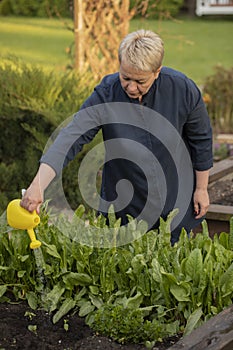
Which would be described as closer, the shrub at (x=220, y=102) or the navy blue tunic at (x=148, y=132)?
the navy blue tunic at (x=148, y=132)

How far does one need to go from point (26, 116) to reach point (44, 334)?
305 cm

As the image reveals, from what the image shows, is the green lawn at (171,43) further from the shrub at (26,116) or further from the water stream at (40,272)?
the water stream at (40,272)

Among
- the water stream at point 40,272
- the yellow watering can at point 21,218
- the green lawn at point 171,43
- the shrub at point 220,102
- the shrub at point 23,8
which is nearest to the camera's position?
the yellow watering can at point 21,218

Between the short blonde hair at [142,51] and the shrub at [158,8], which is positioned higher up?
the short blonde hair at [142,51]

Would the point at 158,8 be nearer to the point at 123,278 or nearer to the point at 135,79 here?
the point at 135,79

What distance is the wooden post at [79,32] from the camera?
7098mm

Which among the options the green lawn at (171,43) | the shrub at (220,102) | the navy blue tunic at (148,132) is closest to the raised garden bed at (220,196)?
the navy blue tunic at (148,132)

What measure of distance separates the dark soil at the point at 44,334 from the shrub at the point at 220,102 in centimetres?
568

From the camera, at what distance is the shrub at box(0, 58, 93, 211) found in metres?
5.58

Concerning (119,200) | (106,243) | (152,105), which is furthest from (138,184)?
(106,243)

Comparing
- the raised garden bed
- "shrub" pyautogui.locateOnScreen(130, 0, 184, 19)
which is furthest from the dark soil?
"shrub" pyautogui.locateOnScreen(130, 0, 184, 19)

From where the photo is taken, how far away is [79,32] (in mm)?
7188

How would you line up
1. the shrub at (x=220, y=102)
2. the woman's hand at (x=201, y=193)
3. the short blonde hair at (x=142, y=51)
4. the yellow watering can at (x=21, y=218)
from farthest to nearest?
the shrub at (x=220, y=102) → the woman's hand at (x=201, y=193) → the short blonde hair at (x=142, y=51) → the yellow watering can at (x=21, y=218)

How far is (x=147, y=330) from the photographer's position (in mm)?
2744
